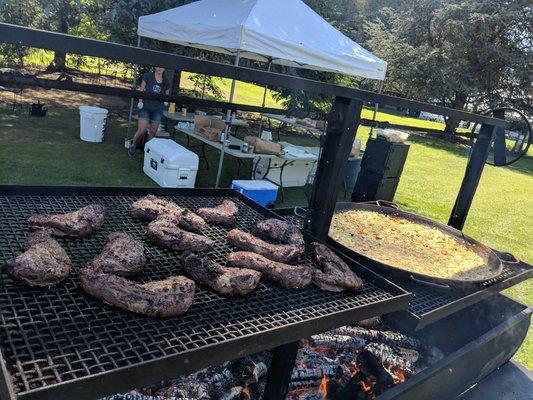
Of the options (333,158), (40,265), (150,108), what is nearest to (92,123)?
(150,108)

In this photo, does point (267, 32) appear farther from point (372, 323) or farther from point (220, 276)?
point (220, 276)

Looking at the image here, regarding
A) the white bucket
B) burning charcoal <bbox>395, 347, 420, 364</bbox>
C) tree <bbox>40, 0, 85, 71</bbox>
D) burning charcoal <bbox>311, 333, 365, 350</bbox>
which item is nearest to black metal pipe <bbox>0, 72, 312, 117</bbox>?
burning charcoal <bbox>311, 333, 365, 350</bbox>

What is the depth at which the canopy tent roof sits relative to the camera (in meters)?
6.95

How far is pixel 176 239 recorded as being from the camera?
2.31 m

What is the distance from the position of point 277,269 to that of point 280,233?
0.43m

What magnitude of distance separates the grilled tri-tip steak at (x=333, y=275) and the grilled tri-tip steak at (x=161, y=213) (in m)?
0.76

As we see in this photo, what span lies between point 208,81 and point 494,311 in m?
14.3

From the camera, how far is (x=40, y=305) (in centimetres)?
167

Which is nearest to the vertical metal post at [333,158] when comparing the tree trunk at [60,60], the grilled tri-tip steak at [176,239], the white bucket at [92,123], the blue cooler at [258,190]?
the grilled tri-tip steak at [176,239]

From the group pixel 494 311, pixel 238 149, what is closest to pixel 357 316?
pixel 494 311

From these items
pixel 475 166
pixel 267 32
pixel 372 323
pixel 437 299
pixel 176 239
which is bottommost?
pixel 372 323

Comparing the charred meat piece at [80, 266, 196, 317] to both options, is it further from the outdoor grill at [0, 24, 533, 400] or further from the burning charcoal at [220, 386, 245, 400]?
the burning charcoal at [220, 386, 245, 400]

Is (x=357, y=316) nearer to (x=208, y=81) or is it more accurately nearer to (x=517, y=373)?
(x=517, y=373)

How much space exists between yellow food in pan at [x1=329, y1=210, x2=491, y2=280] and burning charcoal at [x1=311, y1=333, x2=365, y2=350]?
3.12 feet
